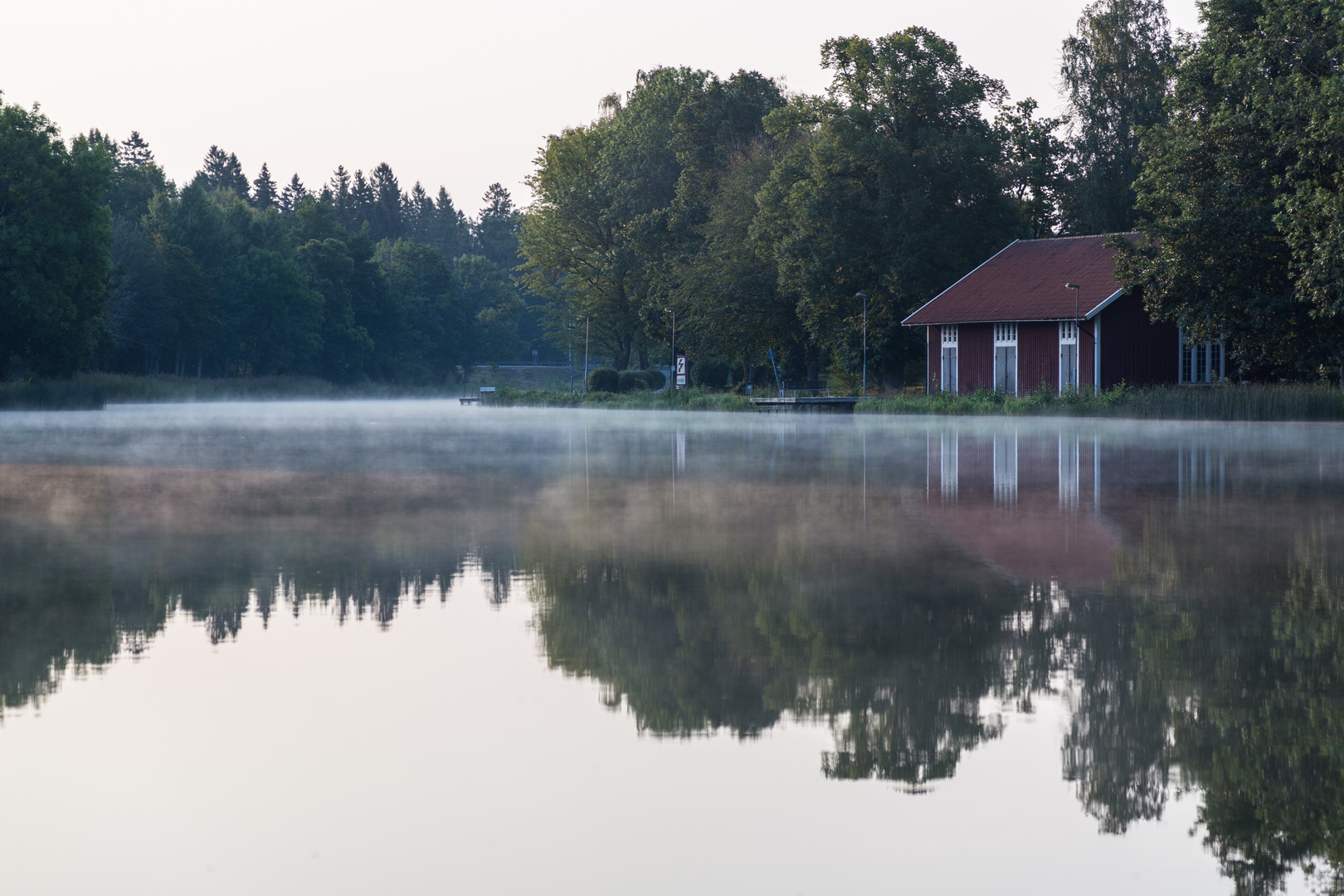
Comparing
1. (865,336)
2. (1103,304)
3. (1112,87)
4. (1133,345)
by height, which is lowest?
(1133,345)

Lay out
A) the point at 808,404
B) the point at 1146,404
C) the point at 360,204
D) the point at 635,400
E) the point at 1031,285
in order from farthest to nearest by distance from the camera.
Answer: the point at 360,204
the point at 635,400
the point at 808,404
the point at 1031,285
the point at 1146,404

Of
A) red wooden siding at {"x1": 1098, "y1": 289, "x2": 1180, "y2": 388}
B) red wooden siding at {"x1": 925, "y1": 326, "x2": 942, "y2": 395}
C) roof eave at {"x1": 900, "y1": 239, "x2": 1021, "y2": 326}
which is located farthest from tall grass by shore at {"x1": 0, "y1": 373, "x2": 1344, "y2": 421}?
roof eave at {"x1": 900, "y1": 239, "x2": 1021, "y2": 326}

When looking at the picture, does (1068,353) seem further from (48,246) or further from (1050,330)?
(48,246)

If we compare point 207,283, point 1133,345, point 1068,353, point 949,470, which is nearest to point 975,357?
point 1068,353

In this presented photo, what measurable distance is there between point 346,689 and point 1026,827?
3495 millimetres

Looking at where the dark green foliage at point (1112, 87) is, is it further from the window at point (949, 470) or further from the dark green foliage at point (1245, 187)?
the window at point (949, 470)

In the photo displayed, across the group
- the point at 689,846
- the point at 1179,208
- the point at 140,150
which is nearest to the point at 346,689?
the point at 689,846

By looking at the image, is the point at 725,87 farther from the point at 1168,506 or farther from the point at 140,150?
Result: the point at 140,150

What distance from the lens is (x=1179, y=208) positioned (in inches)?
1885

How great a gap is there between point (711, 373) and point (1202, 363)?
3701cm

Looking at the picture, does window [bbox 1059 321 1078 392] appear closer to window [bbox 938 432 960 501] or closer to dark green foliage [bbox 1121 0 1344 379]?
dark green foliage [bbox 1121 0 1344 379]

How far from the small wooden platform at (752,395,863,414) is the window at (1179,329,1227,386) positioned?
14450mm

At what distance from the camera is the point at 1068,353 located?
57406 millimetres

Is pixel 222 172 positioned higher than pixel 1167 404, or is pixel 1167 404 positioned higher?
pixel 222 172
